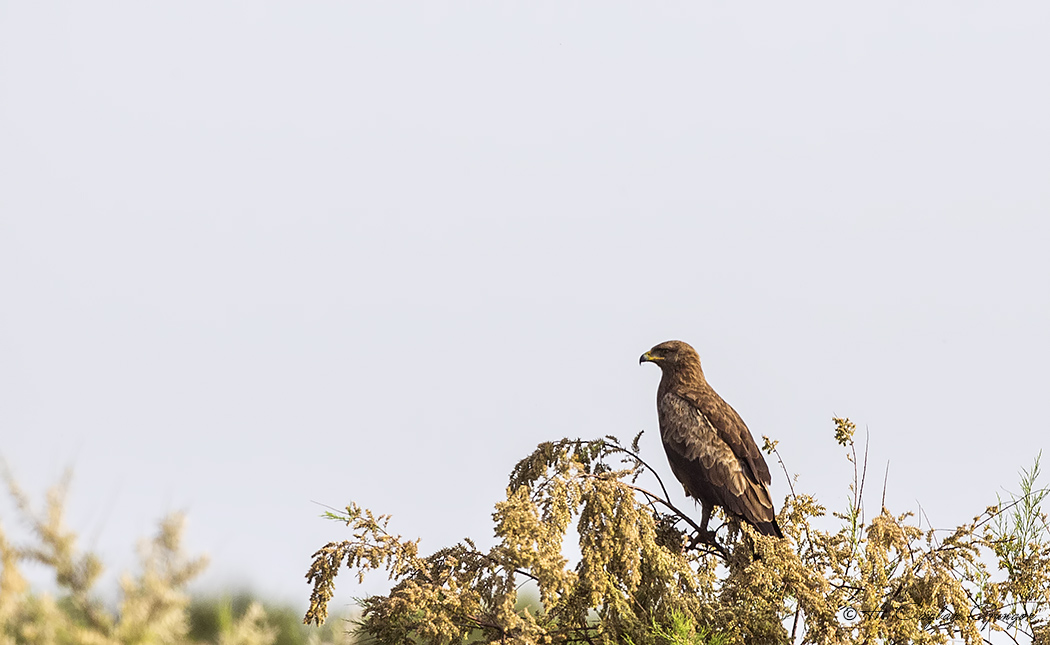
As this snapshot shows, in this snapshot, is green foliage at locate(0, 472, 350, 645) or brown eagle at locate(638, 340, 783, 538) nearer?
green foliage at locate(0, 472, 350, 645)

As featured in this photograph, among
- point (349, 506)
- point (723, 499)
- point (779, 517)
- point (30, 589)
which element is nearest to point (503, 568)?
Answer: point (349, 506)

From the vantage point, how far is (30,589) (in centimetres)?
253

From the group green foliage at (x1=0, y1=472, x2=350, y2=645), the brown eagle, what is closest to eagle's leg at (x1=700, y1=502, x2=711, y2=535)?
the brown eagle

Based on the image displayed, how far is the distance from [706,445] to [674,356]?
114 centimetres

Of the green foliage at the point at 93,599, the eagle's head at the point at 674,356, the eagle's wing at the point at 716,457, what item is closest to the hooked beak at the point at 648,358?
the eagle's head at the point at 674,356

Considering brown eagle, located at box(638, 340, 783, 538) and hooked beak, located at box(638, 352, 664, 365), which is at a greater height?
hooked beak, located at box(638, 352, 664, 365)

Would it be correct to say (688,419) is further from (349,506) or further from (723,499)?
(349,506)

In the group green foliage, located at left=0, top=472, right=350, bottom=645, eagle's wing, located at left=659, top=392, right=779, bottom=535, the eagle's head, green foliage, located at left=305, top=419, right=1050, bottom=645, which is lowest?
green foliage, located at left=0, top=472, right=350, bottom=645

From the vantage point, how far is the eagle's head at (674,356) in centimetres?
866

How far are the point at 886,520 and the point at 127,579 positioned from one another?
4.49 meters

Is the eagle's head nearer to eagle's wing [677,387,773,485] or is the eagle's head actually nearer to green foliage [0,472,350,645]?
eagle's wing [677,387,773,485]

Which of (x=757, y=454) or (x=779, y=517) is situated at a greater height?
(x=757, y=454)

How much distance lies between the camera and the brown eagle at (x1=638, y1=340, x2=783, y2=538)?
23.4 feet

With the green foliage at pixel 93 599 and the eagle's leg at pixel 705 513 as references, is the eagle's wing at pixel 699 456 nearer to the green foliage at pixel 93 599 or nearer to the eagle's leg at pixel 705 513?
the eagle's leg at pixel 705 513
